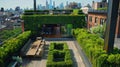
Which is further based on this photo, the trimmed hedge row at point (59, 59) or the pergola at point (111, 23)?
the trimmed hedge row at point (59, 59)

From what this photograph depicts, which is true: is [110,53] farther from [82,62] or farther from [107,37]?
[82,62]

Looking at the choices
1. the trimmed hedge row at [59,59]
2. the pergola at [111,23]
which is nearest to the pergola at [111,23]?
the pergola at [111,23]

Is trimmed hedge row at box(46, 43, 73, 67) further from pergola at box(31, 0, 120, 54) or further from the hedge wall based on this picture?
the hedge wall

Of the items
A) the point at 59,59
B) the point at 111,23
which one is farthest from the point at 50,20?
the point at 111,23

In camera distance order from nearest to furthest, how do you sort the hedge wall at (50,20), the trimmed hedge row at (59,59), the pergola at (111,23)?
the pergola at (111,23), the trimmed hedge row at (59,59), the hedge wall at (50,20)

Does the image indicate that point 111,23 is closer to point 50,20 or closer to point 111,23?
point 111,23

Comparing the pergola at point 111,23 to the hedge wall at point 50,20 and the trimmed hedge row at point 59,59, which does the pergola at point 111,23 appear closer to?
the trimmed hedge row at point 59,59

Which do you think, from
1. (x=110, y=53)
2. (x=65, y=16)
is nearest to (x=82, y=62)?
(x=110, y=53)
